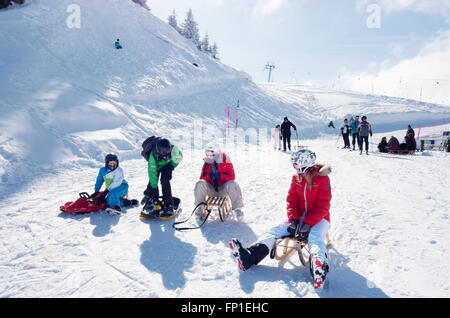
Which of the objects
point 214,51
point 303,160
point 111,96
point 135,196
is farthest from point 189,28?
point 303,160

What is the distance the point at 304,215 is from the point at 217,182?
176 cm

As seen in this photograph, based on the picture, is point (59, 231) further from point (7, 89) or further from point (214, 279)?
point (7, 89)

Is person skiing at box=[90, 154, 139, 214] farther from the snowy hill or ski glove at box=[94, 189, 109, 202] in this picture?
the snowy hill

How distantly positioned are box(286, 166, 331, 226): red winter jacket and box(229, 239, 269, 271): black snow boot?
0.64 metres

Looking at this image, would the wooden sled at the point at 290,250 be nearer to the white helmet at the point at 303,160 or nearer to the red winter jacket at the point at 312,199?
the red winter jacket at the point at 312,199

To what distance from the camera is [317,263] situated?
2.60 metres

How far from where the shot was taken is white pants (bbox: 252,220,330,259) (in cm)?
277

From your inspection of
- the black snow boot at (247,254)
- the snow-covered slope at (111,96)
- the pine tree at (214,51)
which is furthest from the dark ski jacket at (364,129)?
the pine tree at (214,51)

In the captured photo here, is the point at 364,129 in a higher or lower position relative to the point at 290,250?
higher

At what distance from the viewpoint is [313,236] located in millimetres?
2963

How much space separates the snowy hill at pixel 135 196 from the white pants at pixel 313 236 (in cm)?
32

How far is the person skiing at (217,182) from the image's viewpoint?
4.55 meters

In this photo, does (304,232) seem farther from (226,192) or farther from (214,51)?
(214,51)

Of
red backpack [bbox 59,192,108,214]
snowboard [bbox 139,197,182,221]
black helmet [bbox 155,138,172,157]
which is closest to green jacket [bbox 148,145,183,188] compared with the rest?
black helmet [bbox 155,138,172,157]
